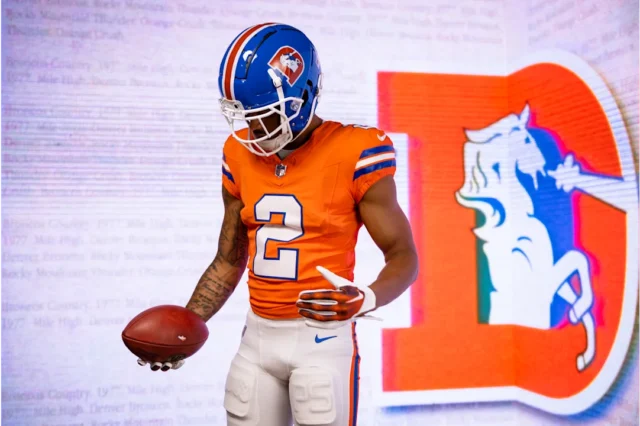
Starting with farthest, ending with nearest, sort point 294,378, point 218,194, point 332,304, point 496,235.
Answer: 1. point 496,235
2. point 218,194
3. point 294,378
4. point 332,304

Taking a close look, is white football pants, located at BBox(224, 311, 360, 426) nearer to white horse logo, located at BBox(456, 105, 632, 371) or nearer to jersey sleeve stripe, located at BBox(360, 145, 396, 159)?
jersey sleeve stripe, located at BBox(360, 145, 396, 159)

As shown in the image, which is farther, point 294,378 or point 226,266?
point 226,266

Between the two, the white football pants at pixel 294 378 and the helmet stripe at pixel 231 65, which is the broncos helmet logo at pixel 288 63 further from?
the white football pants at pixel 294 378

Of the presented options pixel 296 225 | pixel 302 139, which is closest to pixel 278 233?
pixel 296 225

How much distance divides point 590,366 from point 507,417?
0.65 m

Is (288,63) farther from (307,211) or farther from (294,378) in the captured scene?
(294,378)

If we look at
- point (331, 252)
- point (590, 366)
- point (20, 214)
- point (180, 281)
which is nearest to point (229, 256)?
point (331, 252)

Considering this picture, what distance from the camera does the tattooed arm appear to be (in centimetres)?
172

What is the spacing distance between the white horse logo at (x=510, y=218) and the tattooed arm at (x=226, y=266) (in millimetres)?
1654

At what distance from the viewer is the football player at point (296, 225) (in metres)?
1.53

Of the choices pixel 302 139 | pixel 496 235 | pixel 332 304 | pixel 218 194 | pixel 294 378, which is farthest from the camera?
pixel 496 235

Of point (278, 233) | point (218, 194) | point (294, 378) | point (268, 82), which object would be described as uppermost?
point (268, 82)

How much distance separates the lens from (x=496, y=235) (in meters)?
3.24

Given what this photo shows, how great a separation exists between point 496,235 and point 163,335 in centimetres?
205
